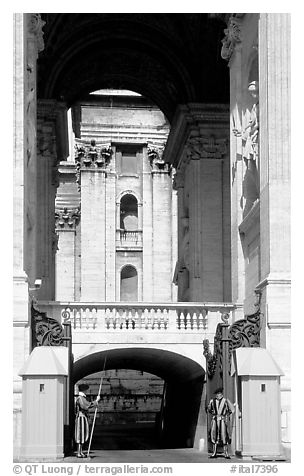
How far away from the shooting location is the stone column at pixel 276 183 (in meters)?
22.9

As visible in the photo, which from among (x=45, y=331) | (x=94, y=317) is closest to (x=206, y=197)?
(x=94, y=317)

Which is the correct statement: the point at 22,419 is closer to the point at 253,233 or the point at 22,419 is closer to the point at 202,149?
the point at 253,233

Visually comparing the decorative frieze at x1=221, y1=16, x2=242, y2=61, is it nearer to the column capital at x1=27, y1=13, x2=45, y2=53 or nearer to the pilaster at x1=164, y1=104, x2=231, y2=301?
the column capital at x1=27, y1=13, x2=45, y2=53

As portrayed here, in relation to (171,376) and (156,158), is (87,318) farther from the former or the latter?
(156,158)

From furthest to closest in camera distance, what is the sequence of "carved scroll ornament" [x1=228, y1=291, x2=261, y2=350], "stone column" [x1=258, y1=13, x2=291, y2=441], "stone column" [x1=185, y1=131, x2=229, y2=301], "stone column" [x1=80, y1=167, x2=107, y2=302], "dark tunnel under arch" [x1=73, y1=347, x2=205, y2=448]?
"stone column" [x1=80, y1=167, x2=107, y2=302], "stone column" [x1=185, y1=131, x2=229, y2=301], "dark tunnel under arch" [x1=73, y1=347, x2=205, y2=448], "carved scroll ornament" [x1=228, y1=291, x2=261, y2=350], "stone column" [x1=258, y1=13, x2=291, y2=441]

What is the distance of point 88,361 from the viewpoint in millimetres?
28531

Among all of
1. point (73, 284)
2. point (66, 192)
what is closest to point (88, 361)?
point (73, 284)

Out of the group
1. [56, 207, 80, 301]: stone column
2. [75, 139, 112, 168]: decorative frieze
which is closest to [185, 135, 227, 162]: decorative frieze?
[75, 139, 112, 168]: decorative frieze

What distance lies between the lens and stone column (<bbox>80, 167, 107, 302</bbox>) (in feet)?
187

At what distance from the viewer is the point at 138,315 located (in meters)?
27.4

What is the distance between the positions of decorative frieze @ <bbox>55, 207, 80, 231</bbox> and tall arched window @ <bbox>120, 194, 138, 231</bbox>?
323 cm

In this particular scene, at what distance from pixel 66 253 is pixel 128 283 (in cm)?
463

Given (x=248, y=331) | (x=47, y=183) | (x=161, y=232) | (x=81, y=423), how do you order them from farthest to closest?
(x=161, y=232), (x=47, y=183), (x=248, y=331), (x=81, y=423)
